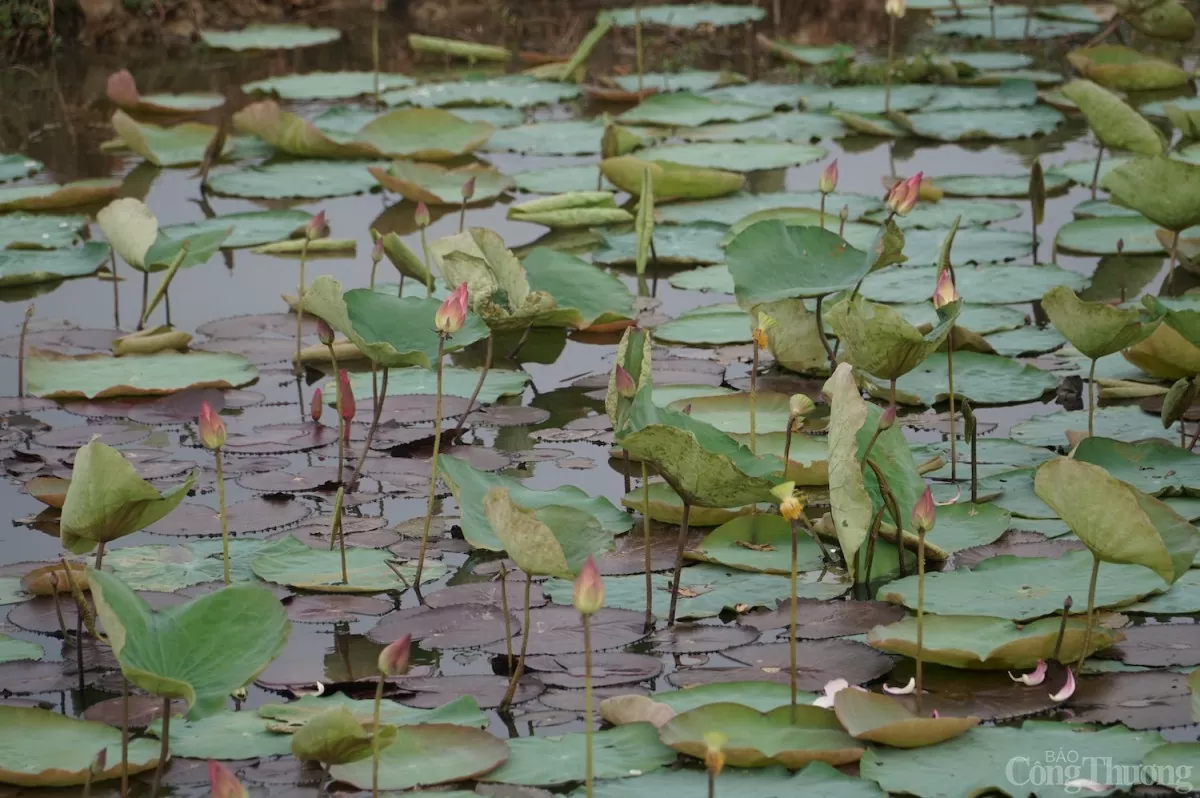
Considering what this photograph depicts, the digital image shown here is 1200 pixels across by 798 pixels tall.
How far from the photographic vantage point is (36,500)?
2.65 metres

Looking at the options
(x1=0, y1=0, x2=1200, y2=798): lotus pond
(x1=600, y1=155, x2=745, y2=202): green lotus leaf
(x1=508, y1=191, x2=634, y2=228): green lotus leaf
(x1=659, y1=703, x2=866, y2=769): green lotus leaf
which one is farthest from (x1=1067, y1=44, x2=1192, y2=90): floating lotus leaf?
(x1=659, y1=703, x2=866, y2=769): green lotus leaf

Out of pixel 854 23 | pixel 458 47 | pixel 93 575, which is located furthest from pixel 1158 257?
pixel 854 23

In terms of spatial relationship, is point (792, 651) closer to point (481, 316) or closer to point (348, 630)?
point (348, 630)

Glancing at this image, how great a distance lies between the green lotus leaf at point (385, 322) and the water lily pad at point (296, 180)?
2032 millimetres

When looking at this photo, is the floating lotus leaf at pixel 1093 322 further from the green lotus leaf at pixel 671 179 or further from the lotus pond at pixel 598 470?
the green lotus leaf at pixel 671 179

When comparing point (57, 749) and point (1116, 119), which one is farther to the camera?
point (1116, 119)

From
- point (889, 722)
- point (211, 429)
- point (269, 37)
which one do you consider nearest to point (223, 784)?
point (211, 429)

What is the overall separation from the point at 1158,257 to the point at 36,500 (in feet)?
9.37

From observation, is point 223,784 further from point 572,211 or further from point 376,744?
point 572,211

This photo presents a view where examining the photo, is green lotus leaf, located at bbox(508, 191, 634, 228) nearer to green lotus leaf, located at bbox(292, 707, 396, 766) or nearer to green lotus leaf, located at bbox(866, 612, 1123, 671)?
green lotus leaf, located at bbox(866, 612, 1123, 671)

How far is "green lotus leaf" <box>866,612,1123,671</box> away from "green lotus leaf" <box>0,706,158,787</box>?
94cm

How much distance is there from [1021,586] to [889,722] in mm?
498

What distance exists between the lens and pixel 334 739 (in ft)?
4.94

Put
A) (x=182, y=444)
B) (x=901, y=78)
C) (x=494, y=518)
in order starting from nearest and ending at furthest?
(x=494, y=518) → (x=182, y=444) → (x=901, y=78)
